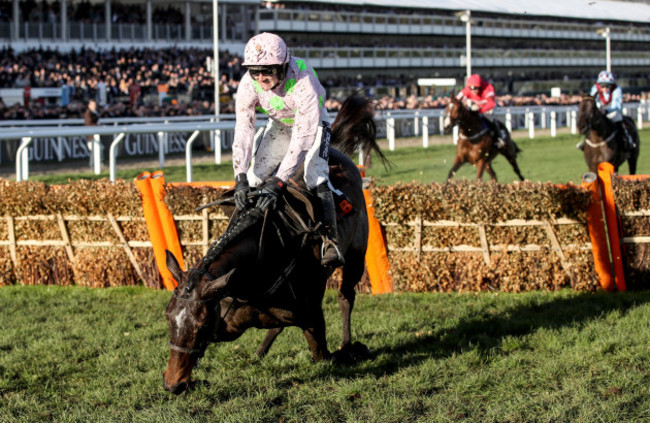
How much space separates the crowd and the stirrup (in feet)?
58.3

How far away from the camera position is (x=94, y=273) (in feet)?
25.1

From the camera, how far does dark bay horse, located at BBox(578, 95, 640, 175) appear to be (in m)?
11.9

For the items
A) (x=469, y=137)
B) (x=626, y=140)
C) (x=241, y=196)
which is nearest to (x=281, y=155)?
(x=241, y=196)

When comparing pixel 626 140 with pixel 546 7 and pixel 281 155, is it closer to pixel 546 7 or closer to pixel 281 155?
pixel 281 155

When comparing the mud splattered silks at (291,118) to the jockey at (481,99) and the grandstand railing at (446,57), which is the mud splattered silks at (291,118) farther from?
the grandstand railing at (446,57)

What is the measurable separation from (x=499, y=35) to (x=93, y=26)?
29675 millimetres

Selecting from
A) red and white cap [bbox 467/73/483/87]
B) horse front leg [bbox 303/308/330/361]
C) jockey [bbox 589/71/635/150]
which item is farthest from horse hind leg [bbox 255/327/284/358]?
jockey [bbox 589/71/635/150]

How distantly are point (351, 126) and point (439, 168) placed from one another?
33.5 feet

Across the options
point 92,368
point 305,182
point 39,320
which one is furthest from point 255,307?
point 39,320

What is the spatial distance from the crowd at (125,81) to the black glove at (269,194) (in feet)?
58.4

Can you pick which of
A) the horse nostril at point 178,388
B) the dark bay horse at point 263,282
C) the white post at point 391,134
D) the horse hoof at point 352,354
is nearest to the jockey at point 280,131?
the dark bay horse at point 263,282

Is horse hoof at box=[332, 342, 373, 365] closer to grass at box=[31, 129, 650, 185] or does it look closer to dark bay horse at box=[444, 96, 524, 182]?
grass at box=[31, 129, 650, 185]

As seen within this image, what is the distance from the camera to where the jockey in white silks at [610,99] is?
12.3 m

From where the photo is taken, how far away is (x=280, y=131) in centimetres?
507
